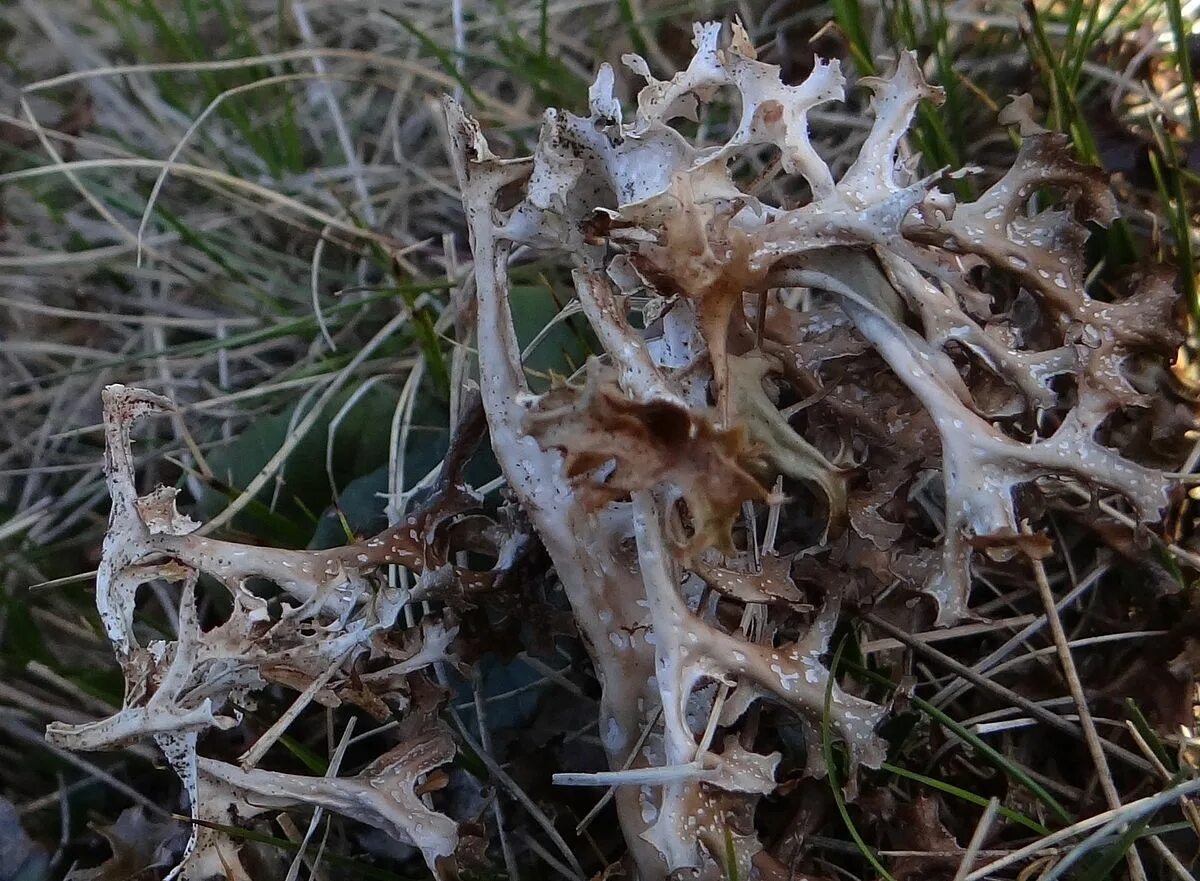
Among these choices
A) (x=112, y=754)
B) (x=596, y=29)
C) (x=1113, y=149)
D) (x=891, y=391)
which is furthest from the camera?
(x=596, y=29)

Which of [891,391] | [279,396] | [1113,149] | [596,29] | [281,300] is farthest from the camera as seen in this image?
[596,29]

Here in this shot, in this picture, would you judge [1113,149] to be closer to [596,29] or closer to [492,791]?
[596,29]

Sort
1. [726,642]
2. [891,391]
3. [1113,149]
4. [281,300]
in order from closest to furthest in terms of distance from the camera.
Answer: [726,642]
[891,391]
[1113,149]
[281,300]

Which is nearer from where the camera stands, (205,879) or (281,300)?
(205,879)

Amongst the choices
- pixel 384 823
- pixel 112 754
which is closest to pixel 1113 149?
pixel 384 823

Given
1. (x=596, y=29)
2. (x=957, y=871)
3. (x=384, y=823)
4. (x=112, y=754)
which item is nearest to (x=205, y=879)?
(x=384, y=823)

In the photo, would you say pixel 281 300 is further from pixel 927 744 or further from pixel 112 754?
pixel 927 744

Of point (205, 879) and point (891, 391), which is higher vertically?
point (891, 391)

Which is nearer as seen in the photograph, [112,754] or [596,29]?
[112,754]

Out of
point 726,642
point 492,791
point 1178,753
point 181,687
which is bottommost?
point 1178,753
